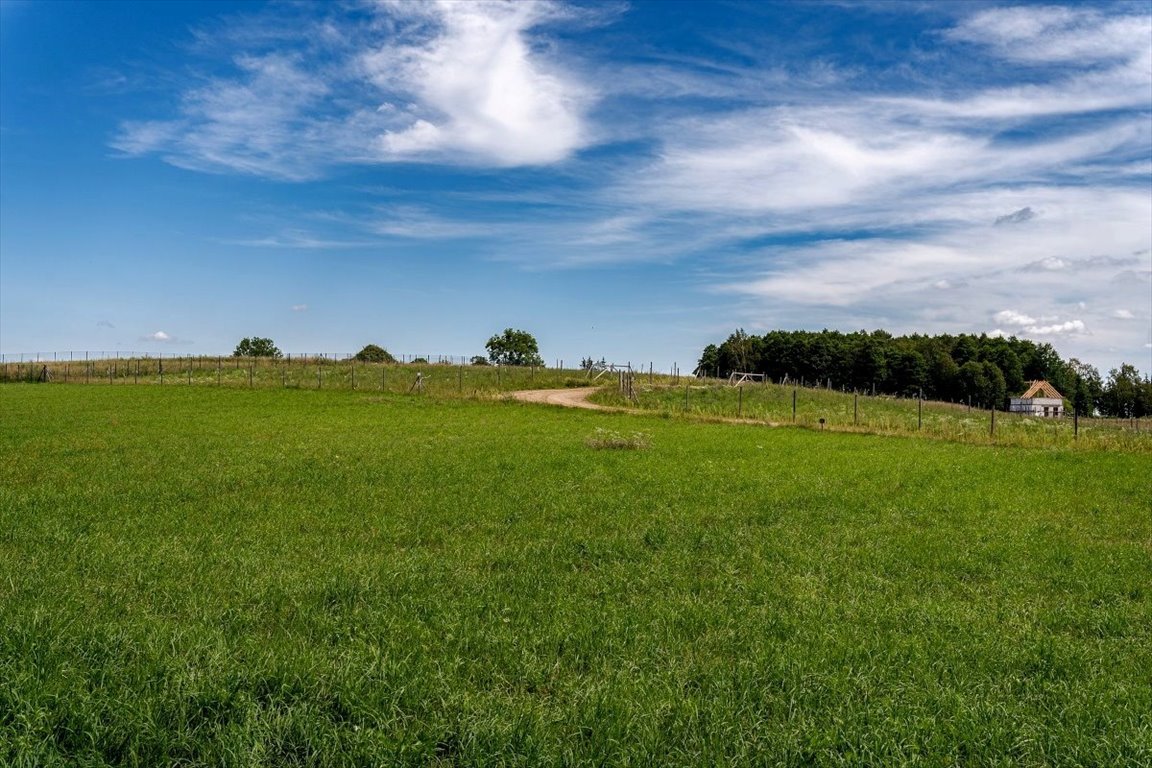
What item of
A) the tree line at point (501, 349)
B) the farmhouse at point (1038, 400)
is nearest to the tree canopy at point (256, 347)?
the tree line at point (501, 349)

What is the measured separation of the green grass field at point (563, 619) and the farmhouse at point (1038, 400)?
364 ft

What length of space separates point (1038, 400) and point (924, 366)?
19.3 metres

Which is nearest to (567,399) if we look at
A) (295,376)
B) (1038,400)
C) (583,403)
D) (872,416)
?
(583,403)

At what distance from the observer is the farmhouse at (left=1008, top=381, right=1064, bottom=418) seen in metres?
115

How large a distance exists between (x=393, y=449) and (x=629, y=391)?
33405 mm

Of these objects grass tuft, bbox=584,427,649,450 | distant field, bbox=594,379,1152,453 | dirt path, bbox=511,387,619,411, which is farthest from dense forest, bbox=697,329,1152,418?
grass tuft, bbox=584,427,649,450

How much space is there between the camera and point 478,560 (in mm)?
10453

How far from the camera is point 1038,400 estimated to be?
381ft

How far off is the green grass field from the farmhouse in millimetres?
110813

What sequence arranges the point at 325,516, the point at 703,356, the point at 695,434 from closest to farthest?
the point at 325,516
the point at 695,434
the point at 703,356

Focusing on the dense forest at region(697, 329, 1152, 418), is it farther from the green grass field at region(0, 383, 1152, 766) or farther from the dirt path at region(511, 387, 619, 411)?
the green grass field at region(0, 383, 1152, 766)

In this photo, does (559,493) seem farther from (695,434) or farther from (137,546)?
(695,434)

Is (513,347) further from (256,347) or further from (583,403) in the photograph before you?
(583,403)

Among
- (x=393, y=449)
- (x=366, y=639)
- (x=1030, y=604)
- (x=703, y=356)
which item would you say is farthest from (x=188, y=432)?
(x=703, y=356)
